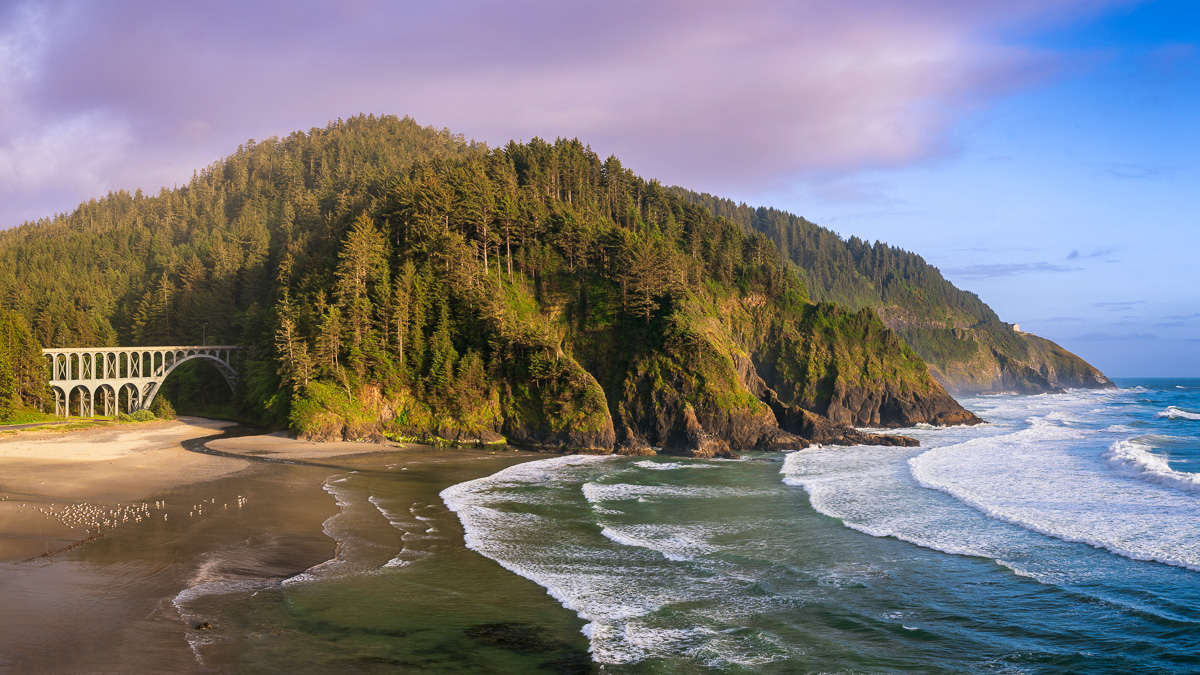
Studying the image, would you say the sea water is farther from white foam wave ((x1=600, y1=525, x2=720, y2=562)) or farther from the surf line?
the surf line

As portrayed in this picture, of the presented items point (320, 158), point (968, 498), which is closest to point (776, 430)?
point (968, 498)

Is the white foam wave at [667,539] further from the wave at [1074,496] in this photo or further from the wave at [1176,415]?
the wave at [1176,415]

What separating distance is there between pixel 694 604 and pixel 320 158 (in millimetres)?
188471

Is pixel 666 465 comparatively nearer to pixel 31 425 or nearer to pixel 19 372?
pixel 31 425

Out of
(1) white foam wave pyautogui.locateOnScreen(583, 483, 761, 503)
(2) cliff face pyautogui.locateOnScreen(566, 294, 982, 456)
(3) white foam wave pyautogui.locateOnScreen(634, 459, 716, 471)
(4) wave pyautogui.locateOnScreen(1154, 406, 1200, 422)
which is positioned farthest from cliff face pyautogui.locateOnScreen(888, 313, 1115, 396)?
(1) white foam wave pyautogui.locateOnScreen(583, 483, 761, 503)

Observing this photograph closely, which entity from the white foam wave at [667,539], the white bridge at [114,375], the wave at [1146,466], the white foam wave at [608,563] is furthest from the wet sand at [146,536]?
the wave at [1146,466]

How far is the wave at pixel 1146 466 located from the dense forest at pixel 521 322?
2467cm

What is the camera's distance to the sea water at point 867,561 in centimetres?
1698

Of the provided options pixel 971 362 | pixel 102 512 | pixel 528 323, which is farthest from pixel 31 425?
pixel 971 362

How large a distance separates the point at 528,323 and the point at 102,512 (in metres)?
42.2

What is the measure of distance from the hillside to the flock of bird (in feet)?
92.3

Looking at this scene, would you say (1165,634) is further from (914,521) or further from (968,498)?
(968,498)

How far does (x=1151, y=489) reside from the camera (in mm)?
35438

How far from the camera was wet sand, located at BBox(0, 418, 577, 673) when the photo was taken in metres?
15.2
